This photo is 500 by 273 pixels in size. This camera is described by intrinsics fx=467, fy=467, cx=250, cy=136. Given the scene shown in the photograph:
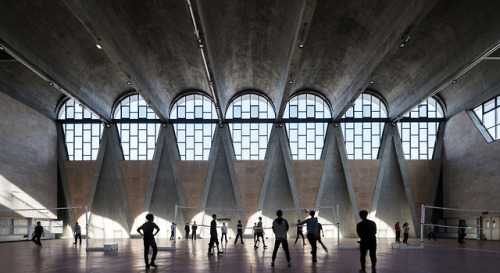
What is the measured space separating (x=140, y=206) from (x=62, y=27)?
19579 mm

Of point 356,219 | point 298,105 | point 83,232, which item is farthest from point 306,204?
point 83,232

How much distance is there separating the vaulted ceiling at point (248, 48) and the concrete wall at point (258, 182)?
14.5 ft

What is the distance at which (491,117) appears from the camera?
116ft

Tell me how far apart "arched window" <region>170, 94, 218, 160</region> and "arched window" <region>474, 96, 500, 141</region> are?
2252 centimetres

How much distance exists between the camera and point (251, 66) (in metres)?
38.3

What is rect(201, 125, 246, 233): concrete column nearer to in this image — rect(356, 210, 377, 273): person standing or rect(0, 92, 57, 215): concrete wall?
rect(0, 92, 57, 215): concrete wall

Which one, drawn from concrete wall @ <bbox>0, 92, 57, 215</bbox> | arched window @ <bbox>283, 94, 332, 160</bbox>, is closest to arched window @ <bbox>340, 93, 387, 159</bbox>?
arched window @ <bbox>283, 94, 332, 160</bbox>

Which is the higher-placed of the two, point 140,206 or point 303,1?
point 303,1

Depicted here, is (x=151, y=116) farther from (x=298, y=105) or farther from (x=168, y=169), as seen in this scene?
(x=298, y=105)

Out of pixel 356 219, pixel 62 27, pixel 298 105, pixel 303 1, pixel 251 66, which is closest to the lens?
pixel 303 1

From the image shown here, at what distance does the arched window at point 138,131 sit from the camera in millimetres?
43719

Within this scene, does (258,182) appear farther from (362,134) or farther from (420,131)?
(420,131)

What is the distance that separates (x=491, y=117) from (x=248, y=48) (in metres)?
19.1

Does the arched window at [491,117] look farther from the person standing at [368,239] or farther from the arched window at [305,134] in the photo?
the person standing at [368,239]
